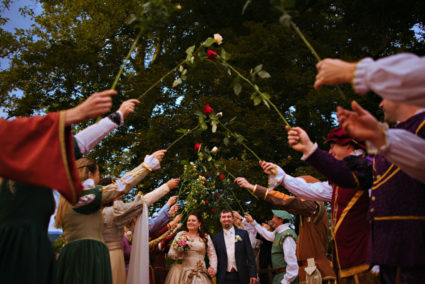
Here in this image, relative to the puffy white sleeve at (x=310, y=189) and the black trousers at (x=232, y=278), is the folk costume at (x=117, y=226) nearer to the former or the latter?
the puffy white sleeve at (x=310, y=189)

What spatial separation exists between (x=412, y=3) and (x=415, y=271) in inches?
390

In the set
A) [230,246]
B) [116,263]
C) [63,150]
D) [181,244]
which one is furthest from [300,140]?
[230,246]

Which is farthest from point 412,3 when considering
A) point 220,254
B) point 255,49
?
point 220,254

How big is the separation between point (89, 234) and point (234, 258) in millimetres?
4274

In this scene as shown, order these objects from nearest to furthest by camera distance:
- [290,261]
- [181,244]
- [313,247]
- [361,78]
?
1. [361,78]
2. [313,247]
3. [290,261]
4. [181,244]

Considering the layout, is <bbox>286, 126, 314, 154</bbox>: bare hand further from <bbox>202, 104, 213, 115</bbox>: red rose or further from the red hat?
<bbox>202, 104, 213, 115</bbox>: red rose

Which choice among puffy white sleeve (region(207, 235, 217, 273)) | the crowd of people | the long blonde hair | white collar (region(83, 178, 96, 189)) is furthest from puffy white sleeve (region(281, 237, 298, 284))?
white collar (region(83, 178, 96, 189))

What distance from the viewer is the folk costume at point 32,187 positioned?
8.05ft

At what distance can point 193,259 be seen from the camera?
25.0 ft

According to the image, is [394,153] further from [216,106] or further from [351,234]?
[216,106]

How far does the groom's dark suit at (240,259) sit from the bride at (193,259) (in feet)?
0.38

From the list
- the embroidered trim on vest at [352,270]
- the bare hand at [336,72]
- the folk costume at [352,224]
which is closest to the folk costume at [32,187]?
the bare hand at [336,72]

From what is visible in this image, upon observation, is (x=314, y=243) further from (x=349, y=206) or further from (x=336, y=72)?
(x=336, y=72)

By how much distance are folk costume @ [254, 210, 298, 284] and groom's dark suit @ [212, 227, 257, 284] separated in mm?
513
